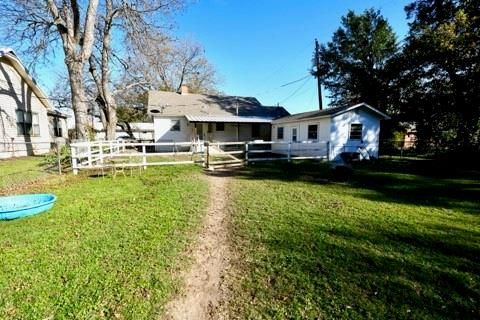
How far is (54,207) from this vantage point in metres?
5.77

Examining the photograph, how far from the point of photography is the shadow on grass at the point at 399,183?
695 centimetres

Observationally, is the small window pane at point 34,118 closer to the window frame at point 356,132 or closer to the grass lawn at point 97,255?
the grass lawn at point 97,255

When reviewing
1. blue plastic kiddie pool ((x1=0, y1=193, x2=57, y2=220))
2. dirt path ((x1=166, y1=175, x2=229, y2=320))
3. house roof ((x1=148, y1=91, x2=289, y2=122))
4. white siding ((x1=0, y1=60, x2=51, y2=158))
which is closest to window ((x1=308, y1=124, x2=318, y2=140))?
house roof ((x1=148, y1=91, x2=289, y2=122))

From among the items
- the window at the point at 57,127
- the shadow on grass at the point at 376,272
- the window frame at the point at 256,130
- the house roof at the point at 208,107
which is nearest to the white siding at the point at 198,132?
the window frame at the point at 256,130

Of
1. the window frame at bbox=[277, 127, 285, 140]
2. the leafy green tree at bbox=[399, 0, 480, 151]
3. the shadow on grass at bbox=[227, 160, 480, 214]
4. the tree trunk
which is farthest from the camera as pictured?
the window frame at bbox=[277, 127, 285, 140]

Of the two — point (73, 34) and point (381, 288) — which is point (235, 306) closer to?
point (381, 288)

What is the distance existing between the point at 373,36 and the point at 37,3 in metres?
24.7

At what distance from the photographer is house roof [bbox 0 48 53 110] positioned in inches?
546

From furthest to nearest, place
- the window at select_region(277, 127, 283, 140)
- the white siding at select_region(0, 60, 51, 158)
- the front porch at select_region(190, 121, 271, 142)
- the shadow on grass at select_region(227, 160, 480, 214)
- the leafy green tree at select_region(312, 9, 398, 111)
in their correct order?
the leafy green tree at select_region(312, 9, 398, 111), the front porch at select_region(190, 121, 271, 142), the window at select_region(277, 127, 283, 140), the white siding at select_region(0, 60, 51, 158), the shadow on grass at select_region(227, 160, 480, 214)

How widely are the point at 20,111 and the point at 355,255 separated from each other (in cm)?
1950

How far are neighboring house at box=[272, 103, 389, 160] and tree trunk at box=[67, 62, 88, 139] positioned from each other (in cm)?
1115

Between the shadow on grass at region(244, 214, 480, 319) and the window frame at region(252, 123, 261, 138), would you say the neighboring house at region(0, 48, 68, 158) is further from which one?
the shadow on grass at region(244, 214, 480, 319)

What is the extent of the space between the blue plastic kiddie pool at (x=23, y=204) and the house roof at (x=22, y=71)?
1208 cm

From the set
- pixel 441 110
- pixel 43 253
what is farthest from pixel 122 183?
pixel 441 110
